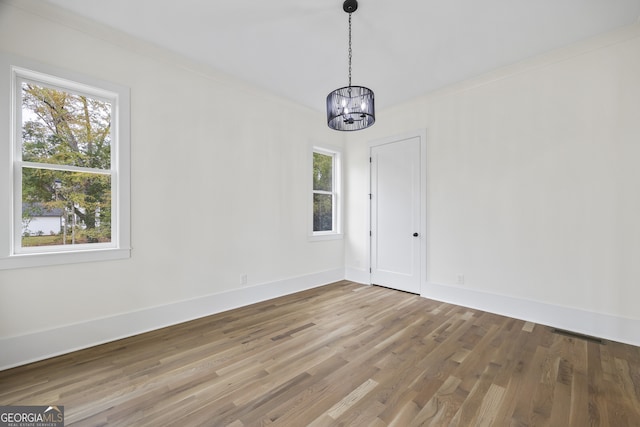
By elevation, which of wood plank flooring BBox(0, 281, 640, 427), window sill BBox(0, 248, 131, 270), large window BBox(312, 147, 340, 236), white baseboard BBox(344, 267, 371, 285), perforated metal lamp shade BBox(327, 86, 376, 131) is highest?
perforated metal lamp shade BBox(327, 86, 376, 131)

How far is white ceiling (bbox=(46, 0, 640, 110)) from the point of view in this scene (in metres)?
2.32

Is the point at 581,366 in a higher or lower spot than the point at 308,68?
lower

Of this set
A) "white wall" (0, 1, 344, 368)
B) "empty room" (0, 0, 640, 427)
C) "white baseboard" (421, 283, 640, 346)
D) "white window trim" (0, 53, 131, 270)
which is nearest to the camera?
"empty room" (0, 0, 640, 427)

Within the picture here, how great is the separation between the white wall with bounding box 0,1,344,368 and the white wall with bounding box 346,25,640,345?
85.4 inches

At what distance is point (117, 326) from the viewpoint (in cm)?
264

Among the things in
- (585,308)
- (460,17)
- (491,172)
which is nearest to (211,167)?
(460,17)

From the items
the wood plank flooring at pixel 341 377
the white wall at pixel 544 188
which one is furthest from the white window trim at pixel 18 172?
the white wall at pixel 544 188

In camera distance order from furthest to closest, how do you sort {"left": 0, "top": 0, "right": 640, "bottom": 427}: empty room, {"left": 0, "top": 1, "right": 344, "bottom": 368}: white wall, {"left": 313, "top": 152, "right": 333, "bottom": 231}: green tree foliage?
{"left": 313, "top": 152, "right": 333, "bottom": 231}: green tree foliage → {"left": 0, "top": 1, "right": 344, "bottom": 368}: white wall → {"left": 0, "top": 0, "right": 640, "bottom": 427}: empty room

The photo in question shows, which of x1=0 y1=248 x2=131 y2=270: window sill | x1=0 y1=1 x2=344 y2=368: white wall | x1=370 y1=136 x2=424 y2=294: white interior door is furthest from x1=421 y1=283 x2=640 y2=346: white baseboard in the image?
x1=0 y1=248 x2=131 y2=270: window sill

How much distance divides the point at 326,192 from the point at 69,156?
340cm

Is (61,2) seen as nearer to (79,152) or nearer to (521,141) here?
(79,152)

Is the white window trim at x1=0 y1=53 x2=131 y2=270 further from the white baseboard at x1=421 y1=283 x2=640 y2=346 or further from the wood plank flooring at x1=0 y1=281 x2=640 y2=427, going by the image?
the white baseboard at x1=421 y1=283 x2=640 y2=346

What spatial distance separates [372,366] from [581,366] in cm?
171

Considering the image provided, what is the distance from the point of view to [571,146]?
2889mm
